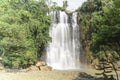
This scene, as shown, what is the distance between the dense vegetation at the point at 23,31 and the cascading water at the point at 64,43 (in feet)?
7.11

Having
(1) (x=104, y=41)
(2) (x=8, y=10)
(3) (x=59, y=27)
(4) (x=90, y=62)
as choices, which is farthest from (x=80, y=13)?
(1) (x=104, y=41)

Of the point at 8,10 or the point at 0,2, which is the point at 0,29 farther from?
the point at 0,2

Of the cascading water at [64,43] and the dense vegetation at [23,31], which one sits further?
the cascading water at [64,43]

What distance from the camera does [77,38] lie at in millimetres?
53594

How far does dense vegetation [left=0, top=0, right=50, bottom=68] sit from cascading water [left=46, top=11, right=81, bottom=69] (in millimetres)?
2166

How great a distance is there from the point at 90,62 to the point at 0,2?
60.3 ft

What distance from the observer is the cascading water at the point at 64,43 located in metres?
52.5

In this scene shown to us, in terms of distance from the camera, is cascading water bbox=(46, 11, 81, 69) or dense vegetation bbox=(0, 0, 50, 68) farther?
cascading water bbox=(46, 11, 81, 69)

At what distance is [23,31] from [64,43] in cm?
1071

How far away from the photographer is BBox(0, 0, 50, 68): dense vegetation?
43.0 meters

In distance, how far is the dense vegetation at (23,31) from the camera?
43.0 meters

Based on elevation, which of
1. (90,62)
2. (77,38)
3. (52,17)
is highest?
(52,17)

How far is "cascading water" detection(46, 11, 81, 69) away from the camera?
52531mm

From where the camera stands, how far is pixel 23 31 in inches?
1778
